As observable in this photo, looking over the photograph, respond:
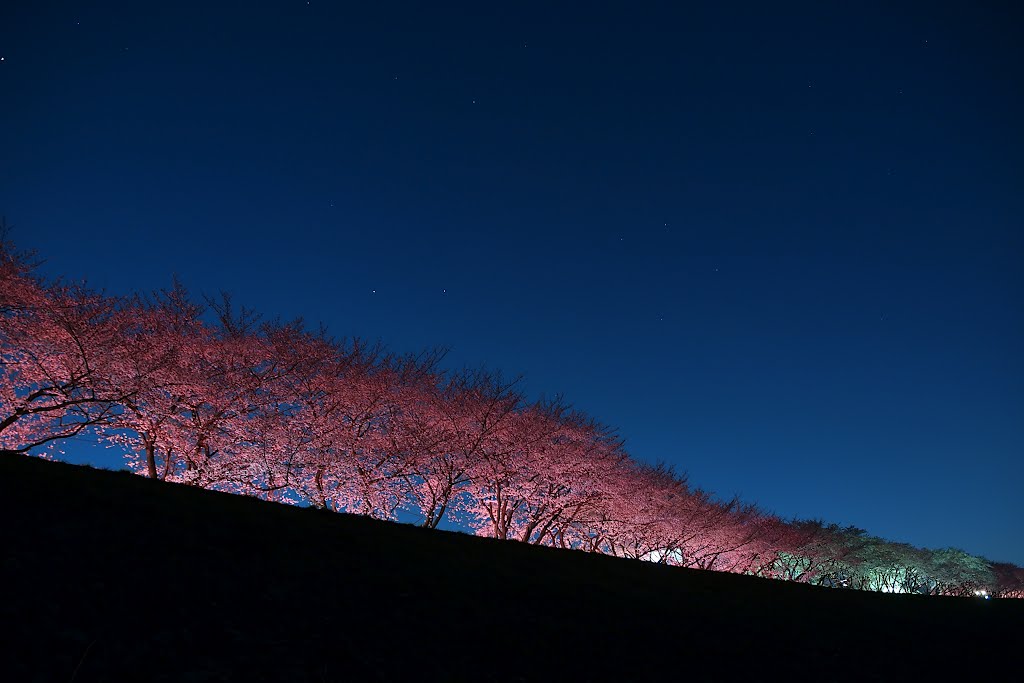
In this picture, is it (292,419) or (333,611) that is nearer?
(333,611)

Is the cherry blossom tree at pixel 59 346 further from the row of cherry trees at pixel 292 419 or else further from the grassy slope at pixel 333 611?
the grassy slope at pixel 333 611

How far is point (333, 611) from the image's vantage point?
23.7 feet

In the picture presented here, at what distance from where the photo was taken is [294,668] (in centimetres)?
565

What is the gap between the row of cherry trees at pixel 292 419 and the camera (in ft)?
82.4

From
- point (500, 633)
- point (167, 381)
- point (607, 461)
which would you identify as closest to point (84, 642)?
point (500, 633)

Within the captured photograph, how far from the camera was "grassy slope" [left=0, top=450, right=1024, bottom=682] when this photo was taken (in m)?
5.55

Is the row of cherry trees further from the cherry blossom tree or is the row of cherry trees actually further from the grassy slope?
the grassy slope

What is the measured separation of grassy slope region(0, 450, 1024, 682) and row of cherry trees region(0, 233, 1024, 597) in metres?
14.2

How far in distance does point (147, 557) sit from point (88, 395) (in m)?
23.5

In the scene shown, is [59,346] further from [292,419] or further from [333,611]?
[333,611]

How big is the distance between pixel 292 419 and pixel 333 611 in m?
25.0

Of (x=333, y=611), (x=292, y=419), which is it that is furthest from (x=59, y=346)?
(x=333, y=611)

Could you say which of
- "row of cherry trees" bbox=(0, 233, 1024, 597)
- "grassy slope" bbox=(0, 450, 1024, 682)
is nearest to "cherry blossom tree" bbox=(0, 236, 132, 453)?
"row of cherry trees" bbox=(0, 233, 1024, 597)

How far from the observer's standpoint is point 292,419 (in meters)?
30.4
